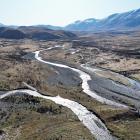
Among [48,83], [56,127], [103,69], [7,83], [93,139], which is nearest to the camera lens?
[93,139]

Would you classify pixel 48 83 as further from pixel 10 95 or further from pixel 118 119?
pixel 118 119

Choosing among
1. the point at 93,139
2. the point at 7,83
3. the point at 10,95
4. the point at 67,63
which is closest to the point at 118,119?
the point at 93,139

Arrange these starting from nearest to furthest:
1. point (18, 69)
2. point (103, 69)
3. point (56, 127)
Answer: point (56, 127), point (18, 69), point (103, 69)

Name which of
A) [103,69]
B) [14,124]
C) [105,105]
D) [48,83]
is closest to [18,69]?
[48,83]

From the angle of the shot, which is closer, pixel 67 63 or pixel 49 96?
pixel 49 96

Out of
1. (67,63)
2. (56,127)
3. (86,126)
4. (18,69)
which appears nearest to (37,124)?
(56,127)

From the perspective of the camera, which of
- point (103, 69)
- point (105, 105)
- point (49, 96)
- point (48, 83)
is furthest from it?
point (103, 69)

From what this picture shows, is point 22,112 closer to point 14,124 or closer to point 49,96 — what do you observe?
point 14,124

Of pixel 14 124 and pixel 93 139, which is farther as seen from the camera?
pixel 14 124

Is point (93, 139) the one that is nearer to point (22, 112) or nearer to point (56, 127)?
point (56, 127)

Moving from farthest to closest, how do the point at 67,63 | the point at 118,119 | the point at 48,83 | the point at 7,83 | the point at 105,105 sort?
the point at 67,63, the point at 48,83, the point at 7,83, the point at 105,105, the point at 118,119
